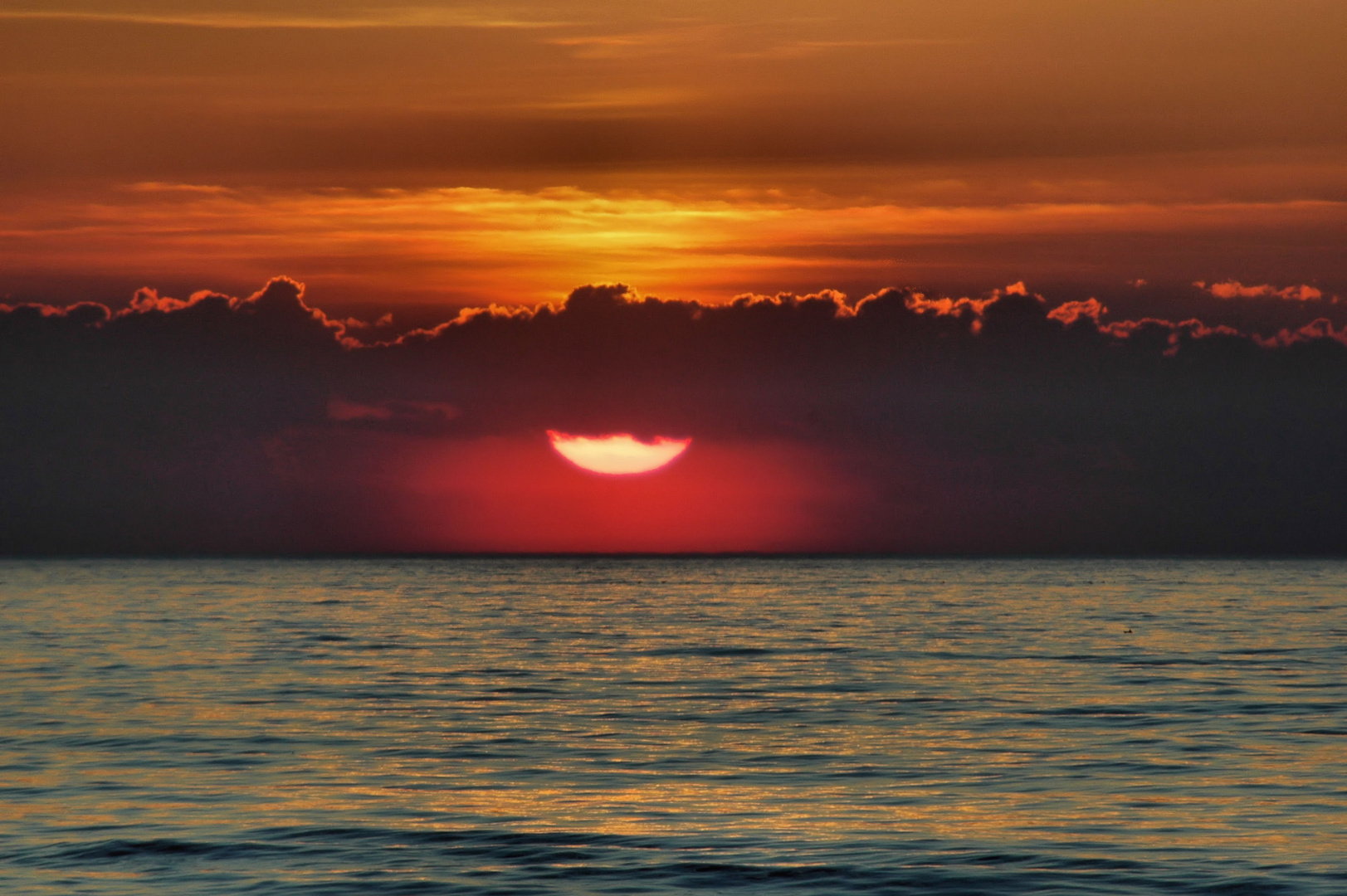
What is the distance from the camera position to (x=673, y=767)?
33312 millimetres

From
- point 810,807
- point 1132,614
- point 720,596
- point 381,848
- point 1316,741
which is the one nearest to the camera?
point 381,848

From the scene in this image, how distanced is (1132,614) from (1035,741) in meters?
73.5

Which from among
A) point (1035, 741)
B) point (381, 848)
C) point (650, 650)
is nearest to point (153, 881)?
point (381, 848)

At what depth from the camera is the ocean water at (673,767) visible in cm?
2342

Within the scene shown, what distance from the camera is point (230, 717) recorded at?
139 feet

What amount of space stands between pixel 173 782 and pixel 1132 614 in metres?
86.6

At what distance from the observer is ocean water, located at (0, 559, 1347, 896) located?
23.4 metres

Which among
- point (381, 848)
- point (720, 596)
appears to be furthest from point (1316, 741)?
point (720, 596)

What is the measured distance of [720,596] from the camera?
498 ft

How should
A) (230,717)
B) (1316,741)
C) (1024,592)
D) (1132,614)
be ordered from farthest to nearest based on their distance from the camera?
(1024,592) → (1132,614) → (230,717) → (1316,741)

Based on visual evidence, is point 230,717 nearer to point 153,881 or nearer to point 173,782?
point 173,782

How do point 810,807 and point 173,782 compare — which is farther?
point 173,782

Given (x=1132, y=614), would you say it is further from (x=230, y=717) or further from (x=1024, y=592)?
(x=230, y=717)

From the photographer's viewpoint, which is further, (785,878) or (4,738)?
(4,738)
